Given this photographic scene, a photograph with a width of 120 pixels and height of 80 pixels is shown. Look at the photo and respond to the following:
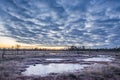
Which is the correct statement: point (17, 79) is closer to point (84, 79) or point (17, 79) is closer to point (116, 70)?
point (84, 79)

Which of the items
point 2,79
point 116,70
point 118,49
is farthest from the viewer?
point 118,49

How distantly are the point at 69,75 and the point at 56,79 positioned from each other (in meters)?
2.20

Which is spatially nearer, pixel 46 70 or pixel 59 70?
pixel 59 70

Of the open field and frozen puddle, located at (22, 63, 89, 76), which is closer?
the open field

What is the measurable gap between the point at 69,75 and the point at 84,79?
7.30ft

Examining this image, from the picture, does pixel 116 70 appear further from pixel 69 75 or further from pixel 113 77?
pixel 69 75

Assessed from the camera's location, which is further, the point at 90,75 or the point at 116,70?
the point at 116,70

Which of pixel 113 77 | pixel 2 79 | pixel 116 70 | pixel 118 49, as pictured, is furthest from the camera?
pixel 118 49

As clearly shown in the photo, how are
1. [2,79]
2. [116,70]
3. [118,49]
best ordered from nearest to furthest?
[2,79] < [116,70] < [118,49]

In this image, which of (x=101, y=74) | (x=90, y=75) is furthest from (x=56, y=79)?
(x=101, y=74)

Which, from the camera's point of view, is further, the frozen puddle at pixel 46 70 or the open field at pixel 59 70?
the frozen puddle at pixel 46 70

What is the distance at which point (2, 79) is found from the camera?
834 inches

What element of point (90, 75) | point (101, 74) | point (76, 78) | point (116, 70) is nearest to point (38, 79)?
point (76, 78)

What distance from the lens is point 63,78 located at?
22.2 meters
